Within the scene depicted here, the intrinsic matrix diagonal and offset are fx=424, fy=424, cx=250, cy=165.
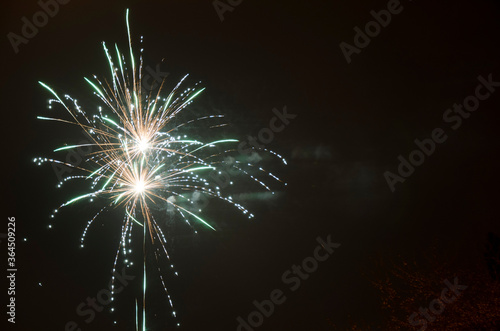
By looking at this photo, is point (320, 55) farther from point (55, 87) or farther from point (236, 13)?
point (55, 87)

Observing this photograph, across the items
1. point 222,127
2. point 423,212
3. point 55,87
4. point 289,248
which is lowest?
point 423,212

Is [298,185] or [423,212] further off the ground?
[298,185]

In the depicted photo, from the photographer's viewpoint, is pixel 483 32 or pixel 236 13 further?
pixel 483 32

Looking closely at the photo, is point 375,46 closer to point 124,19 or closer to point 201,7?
point 201,7

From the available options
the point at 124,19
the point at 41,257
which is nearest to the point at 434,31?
the point at 124,19

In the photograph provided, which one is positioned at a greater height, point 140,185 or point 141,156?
point 141,156

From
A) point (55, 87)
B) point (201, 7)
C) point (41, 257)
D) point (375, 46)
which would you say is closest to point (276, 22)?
point (201, 7)
